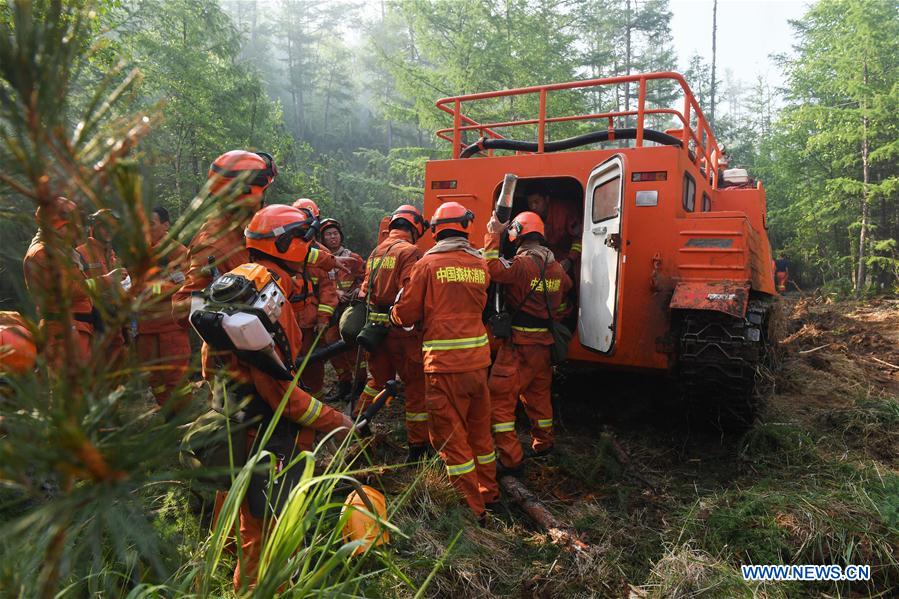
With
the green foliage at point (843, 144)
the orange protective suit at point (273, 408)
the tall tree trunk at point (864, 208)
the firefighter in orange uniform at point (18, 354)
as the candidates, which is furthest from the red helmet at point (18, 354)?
the tall tree trunk at point (864, 208)

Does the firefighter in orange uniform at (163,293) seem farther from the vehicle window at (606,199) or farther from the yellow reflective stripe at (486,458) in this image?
the vehicle window at (606,199)

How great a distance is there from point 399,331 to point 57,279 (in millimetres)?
4115

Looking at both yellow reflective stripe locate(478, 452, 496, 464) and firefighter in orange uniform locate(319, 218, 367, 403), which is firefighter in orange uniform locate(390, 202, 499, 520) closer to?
yellow reflective stripe locate(478, 452, 496, 464)

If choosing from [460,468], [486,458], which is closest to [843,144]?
[486,458]

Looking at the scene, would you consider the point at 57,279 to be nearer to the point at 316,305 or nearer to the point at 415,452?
the point at 415,452

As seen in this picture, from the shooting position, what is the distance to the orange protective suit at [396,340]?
4.59 metres

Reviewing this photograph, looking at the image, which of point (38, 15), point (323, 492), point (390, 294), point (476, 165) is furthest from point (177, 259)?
point (476, 165)

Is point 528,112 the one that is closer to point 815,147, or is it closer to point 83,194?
point 815,147

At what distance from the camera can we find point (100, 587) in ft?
6.55

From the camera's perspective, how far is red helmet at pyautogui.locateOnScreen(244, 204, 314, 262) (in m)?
2.66

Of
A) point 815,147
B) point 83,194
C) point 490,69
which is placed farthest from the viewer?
point 815,147

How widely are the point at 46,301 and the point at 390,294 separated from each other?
3801mm

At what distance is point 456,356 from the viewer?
380 centimetres

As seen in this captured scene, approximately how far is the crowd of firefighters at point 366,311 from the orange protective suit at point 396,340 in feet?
0.04
